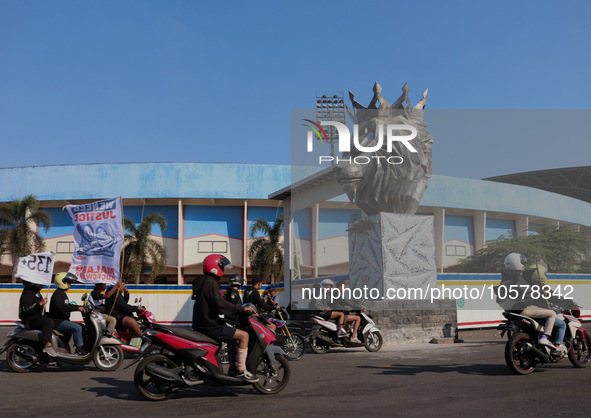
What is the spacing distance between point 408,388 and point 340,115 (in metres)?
46.9

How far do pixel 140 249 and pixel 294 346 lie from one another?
31581 millimetres

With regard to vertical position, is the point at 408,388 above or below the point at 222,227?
below

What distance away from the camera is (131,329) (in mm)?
11008

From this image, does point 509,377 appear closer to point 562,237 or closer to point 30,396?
point 30,396

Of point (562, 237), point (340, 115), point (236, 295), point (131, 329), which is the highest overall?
point (340, 115)

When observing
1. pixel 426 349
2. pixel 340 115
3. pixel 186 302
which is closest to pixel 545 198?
pixel 340 115

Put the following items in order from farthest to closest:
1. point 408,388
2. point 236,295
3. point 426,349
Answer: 1. point 426,349
2. point 236,295
3. point 408,388

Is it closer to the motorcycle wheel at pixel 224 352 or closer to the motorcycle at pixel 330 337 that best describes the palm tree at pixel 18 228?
the motorcycle at pixel 330 337

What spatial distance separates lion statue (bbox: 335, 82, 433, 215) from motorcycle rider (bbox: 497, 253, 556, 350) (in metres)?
6.18

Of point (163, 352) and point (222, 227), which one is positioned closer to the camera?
point (163, 352)

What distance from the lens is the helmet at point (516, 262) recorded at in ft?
35.0

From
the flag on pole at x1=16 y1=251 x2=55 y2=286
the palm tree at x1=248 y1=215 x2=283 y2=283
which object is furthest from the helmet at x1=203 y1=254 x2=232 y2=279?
the palm tree at x1=248 y1=215 x2=283 y2=283

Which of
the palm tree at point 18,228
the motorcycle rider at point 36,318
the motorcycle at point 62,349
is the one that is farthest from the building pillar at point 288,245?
the palm tree at point 18,228

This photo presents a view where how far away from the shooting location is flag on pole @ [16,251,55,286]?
9.85 m
